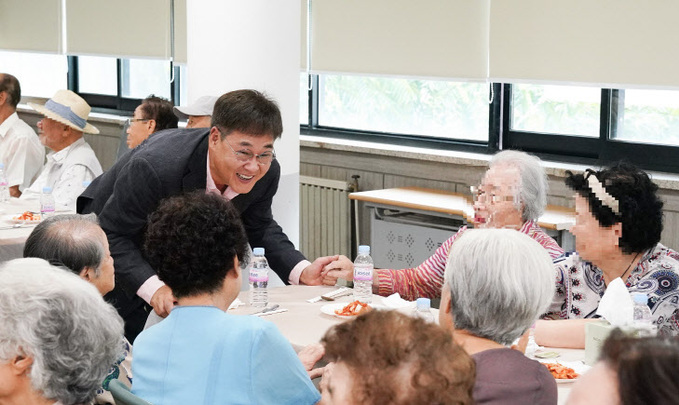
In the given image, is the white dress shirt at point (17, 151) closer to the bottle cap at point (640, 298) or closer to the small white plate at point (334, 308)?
the small white plate at point (334, 308)

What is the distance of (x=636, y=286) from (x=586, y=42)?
8.20 ft

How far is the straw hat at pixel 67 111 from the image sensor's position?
231 inches

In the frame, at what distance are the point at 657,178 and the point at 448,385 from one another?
394cm

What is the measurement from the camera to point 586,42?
5.27 metres

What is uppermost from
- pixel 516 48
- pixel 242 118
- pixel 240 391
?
pixel 516 48

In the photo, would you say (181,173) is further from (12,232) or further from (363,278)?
(12,232)

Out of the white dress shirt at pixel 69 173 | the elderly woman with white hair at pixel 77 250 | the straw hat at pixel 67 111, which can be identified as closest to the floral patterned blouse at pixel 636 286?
the elderly woman with white hair at pixel 77 250

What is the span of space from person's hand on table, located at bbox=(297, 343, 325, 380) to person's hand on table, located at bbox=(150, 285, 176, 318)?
1.84 ft

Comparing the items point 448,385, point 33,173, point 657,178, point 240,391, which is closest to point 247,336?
point 240,391

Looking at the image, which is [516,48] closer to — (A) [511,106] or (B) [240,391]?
(A) [511,106]

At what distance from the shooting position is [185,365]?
A: 2.34 metres

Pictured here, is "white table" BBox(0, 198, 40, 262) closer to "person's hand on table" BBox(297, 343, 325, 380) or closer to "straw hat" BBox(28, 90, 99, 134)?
"straw hat" BBox(28, 90, 99, 134)

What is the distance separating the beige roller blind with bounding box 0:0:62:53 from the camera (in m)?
9.22

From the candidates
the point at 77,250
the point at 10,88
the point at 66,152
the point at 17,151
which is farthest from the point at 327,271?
the point at 10,88
